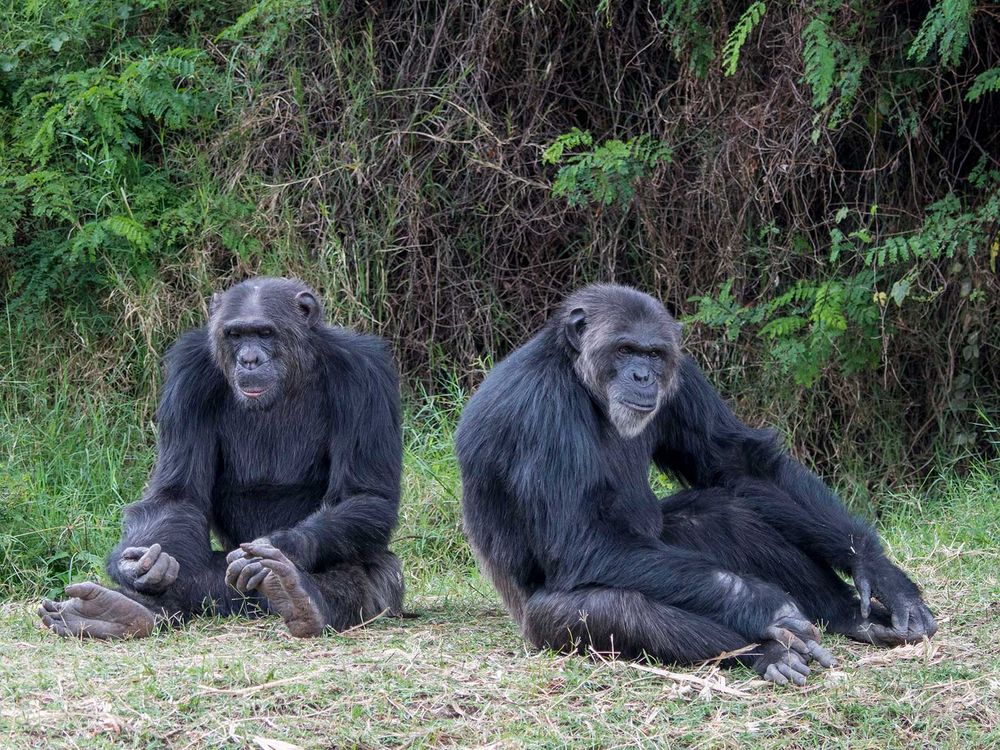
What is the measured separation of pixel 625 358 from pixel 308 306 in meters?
1.62

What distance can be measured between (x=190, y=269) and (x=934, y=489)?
4735 millimetres

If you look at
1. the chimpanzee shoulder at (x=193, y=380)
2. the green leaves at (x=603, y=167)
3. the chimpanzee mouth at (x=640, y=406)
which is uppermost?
the green leaves at (x=603, y=167)

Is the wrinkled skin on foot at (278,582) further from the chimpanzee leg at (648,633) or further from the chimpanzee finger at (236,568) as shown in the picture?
the chimpanzee leg at (648,633)

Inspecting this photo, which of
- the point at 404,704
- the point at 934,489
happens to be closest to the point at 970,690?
the point at 404,704

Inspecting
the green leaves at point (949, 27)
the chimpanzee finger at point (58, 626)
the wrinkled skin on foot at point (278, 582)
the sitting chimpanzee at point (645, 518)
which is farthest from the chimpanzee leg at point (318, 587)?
the green leaves at point (949, 27)

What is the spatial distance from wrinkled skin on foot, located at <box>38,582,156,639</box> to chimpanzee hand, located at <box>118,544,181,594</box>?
9 cm

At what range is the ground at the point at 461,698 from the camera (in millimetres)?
3869

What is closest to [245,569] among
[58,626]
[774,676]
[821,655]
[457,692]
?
[58,626]

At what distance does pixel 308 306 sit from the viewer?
229 inches

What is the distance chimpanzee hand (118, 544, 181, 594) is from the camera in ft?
16.5

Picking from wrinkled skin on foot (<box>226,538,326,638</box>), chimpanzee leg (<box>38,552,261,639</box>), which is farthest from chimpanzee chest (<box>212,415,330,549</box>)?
wrinkled skin on foot (<box>226,538,326,638</box>)

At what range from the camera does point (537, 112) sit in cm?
842

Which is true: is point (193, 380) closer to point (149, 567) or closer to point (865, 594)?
point (149, 567)

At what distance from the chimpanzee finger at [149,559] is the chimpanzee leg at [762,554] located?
191 centimetres
